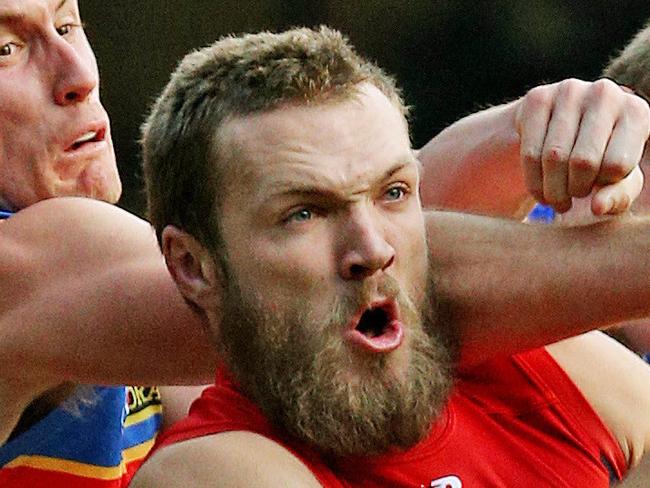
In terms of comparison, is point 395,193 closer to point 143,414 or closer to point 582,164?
point 582,164

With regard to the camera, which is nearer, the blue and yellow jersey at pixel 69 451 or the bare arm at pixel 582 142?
the bare arm at pixel 582 142

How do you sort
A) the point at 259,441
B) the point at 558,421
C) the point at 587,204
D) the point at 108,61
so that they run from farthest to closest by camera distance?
the point at 108,61, the point at 587,204, the point at 558,421, the point at 259,441

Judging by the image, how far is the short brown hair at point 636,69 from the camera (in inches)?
91.5

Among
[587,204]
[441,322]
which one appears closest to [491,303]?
[441,322]

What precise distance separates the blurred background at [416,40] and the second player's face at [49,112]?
A: 4.98 ft

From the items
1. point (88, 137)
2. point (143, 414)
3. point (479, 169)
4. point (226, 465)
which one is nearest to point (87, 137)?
point (88, 137)

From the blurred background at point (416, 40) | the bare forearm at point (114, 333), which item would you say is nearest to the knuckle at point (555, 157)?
the bare forearm at point (114, 333)

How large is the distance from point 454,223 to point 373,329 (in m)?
0.16

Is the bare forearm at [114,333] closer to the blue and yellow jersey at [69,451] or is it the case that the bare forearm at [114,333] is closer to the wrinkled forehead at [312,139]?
the blue and yellow jersey at [69,451]

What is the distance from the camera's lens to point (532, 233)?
1492 millimetres

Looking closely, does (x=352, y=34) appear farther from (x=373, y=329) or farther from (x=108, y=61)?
(x=373, y=329)

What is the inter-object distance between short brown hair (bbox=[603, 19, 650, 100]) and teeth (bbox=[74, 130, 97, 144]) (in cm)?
78

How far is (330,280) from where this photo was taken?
4.60 ft

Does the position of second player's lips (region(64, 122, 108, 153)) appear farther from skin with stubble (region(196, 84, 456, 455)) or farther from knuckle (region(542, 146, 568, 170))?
knuckle (region(542, 146, 568, 170))
